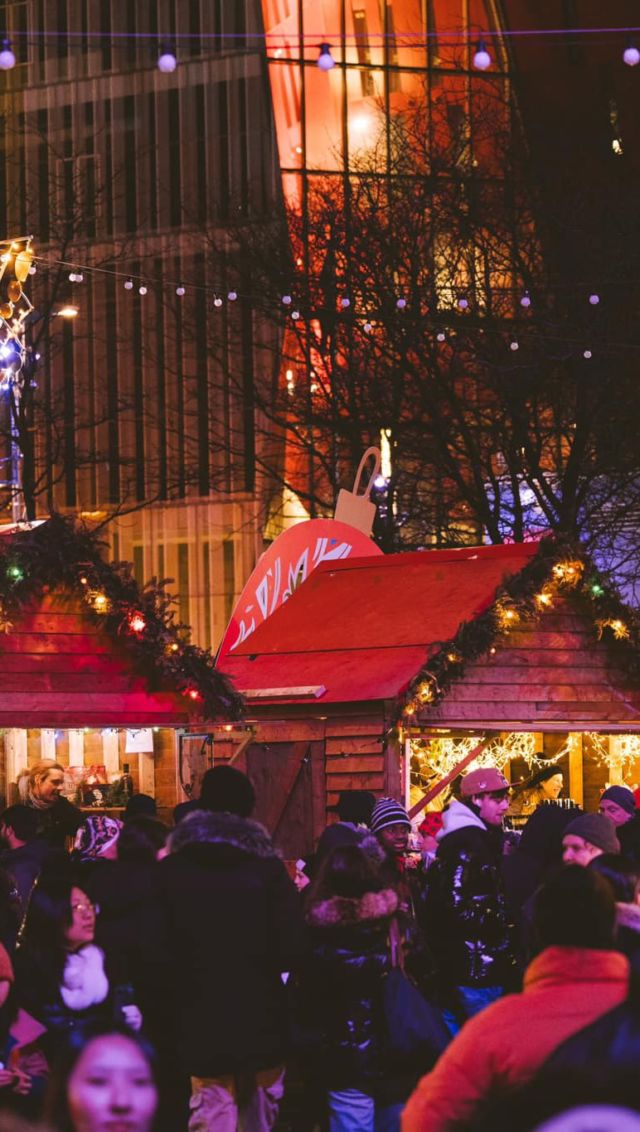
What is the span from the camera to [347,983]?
747 centimetres

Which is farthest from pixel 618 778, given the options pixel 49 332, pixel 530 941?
pixel 49 332

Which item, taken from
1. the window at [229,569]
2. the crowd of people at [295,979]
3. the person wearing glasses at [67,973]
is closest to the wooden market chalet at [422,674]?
the crowd of people at [295,979]

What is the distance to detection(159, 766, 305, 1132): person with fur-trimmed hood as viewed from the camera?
6.85 meters

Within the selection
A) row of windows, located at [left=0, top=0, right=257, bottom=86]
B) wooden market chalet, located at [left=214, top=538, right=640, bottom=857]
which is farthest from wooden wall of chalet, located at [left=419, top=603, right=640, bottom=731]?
row of windows, located at [left=0, top=0, right=257, bottom=86]

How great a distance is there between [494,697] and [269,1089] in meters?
9.49

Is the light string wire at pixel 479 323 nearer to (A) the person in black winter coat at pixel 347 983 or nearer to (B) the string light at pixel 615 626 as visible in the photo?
(B) the string light at pixel 615 626

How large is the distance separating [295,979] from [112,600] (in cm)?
704

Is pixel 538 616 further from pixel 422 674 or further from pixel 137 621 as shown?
pixel 137 621

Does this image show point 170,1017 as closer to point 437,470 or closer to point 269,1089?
point 269,1089

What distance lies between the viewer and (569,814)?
1005cm

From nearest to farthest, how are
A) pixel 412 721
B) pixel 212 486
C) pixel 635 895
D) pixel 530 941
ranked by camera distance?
1. pixel 635 895
2. pixel 530 941
3. pixel 412 721
4. pixel 212 486

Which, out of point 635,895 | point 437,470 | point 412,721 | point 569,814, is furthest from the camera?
point 437,470

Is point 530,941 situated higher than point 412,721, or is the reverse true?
point 412,721

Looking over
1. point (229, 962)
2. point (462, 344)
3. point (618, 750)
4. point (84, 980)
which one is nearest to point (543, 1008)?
point (229, 962)
